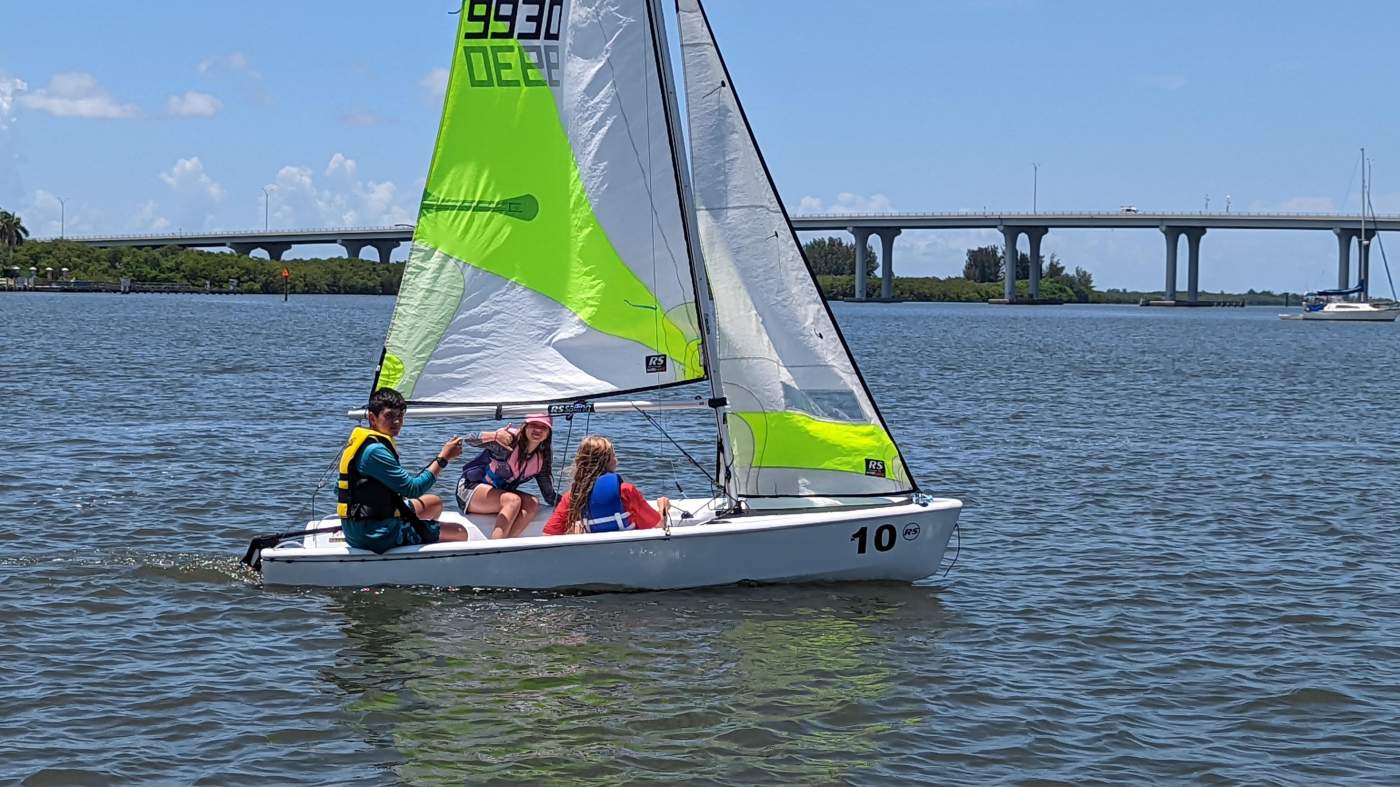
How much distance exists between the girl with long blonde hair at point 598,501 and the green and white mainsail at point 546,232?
0.81 m

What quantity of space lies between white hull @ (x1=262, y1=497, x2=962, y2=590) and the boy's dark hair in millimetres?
1132

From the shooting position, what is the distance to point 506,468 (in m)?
12.9

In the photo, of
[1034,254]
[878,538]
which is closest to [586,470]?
[878,538]

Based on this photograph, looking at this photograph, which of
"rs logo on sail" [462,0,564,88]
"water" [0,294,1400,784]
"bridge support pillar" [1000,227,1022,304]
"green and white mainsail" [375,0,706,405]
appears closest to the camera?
"water" [0,294,1400,784]

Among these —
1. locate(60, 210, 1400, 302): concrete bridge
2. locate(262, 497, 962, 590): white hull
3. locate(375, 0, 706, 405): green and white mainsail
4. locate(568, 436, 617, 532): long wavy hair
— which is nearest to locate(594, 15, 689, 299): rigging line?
locate(375, 0, 706, 405): green and white mainsail

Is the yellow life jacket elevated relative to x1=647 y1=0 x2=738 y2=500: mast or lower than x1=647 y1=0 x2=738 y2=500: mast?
lower

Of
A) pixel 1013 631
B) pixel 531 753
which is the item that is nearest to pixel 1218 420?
pixel 1013 631

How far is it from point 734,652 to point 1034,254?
13213 cm

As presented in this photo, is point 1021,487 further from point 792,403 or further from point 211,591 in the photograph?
point 211,591

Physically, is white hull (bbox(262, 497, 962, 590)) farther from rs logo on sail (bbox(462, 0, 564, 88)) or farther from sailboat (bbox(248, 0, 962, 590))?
rs logo on sail (bbox(462, 0, 564, 88))

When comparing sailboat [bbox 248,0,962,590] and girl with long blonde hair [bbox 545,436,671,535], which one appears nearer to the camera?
girl with long blonde hair [bbox 545,436,671,535]

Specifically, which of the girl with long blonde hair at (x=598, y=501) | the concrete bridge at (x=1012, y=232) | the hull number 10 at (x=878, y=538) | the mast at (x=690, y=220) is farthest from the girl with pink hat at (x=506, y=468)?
the concrete bridge at (x=1012, y=232)

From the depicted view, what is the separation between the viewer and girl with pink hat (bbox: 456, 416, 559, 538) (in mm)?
12781

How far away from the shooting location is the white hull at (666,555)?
39.3 ft
